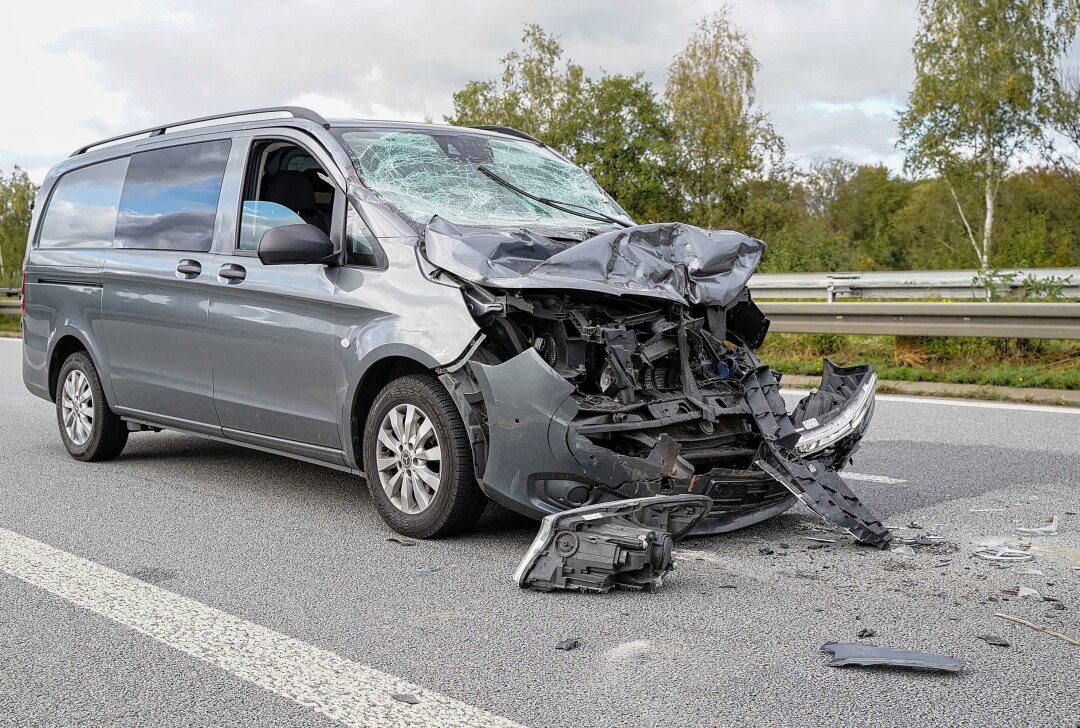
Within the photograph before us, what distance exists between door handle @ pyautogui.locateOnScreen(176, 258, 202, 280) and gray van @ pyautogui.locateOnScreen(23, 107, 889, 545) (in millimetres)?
16

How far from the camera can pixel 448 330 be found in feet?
15.0

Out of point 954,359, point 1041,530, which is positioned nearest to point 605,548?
point 1041,530

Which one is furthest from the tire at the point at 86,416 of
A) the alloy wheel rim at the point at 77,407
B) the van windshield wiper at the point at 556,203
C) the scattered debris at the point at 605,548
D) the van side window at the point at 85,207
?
the scattered debris at the point at 605,548

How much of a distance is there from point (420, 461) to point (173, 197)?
8.41 feet

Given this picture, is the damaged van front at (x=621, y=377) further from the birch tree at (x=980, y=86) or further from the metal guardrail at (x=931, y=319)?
the birch tree at (x=980, y=86)

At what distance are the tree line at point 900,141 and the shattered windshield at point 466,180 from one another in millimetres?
22991

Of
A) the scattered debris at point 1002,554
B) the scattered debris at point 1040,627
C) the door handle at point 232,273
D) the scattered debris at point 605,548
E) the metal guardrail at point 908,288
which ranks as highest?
the door handle at point 232,273

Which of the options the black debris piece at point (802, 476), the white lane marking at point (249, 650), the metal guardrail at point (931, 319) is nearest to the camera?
the white lane marking at point (249, 650)

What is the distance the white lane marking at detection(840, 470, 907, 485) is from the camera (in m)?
6.09

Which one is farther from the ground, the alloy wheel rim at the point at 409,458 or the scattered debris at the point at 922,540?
the alloy wheel rim at the point at 409,458

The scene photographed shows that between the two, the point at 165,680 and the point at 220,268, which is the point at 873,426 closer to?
the point at 220,268

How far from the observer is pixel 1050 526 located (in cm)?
499

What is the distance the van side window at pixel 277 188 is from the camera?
561 cm

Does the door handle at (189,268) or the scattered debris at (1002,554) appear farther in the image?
the door handle at (189,268)
